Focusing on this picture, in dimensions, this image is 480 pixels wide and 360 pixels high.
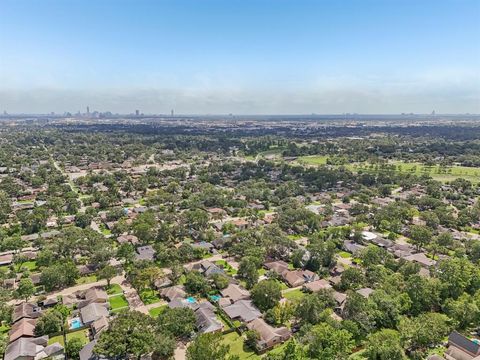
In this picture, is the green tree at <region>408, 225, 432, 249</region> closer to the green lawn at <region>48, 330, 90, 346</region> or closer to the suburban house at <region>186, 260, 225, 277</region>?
the suburban house at <region>186, 260, 225, 277</region>

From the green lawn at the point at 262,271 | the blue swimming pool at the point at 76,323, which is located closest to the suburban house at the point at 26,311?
the blue swimming pool at the point at 76,323

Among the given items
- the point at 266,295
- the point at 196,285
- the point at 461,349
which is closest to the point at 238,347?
the point at 266,295

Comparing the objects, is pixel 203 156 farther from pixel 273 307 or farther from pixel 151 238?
pixel 273 307

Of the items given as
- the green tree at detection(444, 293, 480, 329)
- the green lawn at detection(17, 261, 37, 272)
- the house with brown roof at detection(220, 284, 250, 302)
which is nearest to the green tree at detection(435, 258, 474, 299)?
the green tree at detection(444, 293, 480, 329)

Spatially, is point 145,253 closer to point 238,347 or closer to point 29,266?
point 29,266

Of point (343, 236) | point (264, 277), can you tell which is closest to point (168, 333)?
point (264, 277)

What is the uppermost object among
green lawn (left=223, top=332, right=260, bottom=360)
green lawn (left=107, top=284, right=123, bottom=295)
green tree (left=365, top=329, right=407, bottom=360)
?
green tree (left=365, top=329, right=407, bottom=360)

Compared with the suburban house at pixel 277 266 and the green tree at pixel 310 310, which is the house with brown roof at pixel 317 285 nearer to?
the suburban house at pixel 277 266
